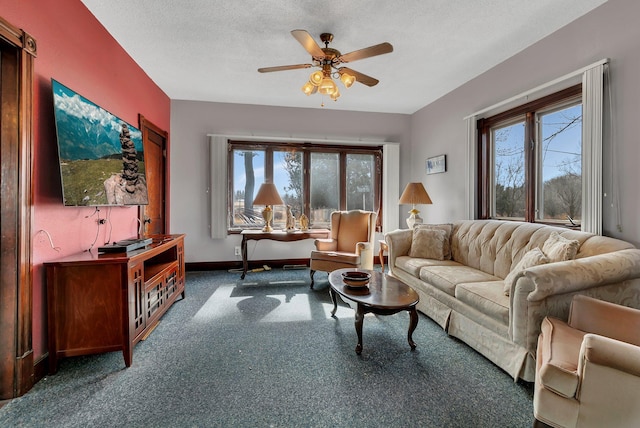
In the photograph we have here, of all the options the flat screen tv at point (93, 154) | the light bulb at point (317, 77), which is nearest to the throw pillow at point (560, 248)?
the light bulb at point (317, 77)

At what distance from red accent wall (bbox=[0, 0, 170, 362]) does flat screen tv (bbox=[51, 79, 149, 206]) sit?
0.10 metres

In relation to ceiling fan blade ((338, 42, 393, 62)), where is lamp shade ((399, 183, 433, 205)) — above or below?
below

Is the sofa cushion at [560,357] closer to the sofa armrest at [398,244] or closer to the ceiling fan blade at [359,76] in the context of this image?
the sofa armrest at [398,244]

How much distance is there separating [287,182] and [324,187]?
639mm

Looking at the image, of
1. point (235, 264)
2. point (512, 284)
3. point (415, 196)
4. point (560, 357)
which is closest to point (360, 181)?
point (415, 196)

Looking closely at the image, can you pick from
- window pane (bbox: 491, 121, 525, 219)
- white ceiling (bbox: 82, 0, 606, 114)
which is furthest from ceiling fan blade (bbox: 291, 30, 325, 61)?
window pane (bbox: 491, 121, 525, 219)

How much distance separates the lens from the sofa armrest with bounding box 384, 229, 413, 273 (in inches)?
133

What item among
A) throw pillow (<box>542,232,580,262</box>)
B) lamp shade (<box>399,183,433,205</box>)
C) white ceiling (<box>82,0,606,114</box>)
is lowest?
throw pillow (<box>542,232,580,262</box>)

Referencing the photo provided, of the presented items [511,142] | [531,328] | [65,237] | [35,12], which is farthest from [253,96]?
[531,328]

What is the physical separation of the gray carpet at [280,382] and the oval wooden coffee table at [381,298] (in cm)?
24

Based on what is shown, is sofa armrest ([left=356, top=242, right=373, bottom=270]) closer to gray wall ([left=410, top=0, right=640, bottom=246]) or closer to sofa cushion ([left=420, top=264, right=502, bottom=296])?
sofa cushion ([left=420, top=264, right=502, bottom=296])

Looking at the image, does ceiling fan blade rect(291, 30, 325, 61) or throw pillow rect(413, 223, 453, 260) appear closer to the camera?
ceiling fan blade rect(291, 30, 325, 61)

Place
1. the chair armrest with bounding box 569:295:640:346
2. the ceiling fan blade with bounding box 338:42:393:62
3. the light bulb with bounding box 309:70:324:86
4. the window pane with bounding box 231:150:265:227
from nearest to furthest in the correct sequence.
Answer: the chair armrest with bounding box 569:295:640:346, the ceiling fan blade with bounding box 338:42:393:62, the light bulb with bounding box 309:70:324:86, the window pane with bounding box 231:150:265:227

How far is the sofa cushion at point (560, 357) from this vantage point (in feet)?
3.94
